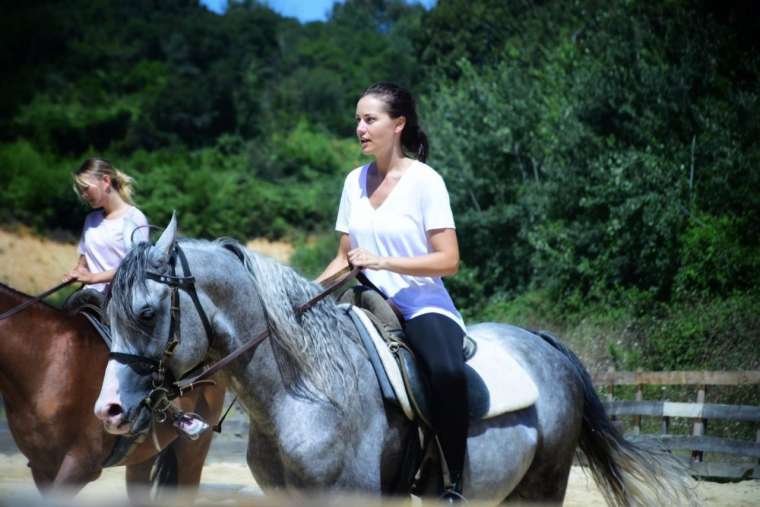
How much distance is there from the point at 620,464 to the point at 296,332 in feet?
7.81

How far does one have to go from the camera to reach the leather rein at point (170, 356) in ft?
12.0

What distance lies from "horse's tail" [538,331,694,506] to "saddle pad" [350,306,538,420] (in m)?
0.72

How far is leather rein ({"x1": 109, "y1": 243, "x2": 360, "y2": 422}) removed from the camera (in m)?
3.67

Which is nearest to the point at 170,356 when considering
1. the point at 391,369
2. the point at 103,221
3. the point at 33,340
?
the point at 391,369

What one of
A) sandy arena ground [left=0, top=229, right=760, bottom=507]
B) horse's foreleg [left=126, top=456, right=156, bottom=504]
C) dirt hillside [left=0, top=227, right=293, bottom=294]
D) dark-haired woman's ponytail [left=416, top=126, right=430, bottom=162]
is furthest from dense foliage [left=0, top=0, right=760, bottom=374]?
dark-haired woman's ponytail [left=416, top=126, right=430, bottom=162]

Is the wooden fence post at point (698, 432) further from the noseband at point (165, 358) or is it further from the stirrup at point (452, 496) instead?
the noseband at point (165, 358)

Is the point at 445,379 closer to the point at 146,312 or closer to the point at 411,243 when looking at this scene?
the point at 411,243

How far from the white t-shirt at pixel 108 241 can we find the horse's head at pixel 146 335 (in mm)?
2489

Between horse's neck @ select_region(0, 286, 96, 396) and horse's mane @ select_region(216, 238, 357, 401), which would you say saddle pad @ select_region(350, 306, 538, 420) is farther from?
horse's neck @ select_region(0, 286, 96, 396)

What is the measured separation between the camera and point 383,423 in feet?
13.4

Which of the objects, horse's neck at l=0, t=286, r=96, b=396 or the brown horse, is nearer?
the brown horse

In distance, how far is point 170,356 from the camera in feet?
12.2

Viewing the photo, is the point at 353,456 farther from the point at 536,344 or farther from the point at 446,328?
the point at 536,344

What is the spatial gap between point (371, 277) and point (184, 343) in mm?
1099
